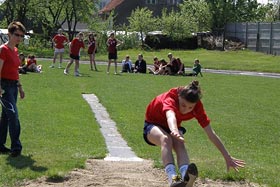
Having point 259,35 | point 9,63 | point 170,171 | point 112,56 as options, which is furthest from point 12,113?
point 259,35

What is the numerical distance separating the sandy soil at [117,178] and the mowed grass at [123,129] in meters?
0.18

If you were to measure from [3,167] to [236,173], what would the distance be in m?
3.25

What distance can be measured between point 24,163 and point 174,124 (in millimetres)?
2975

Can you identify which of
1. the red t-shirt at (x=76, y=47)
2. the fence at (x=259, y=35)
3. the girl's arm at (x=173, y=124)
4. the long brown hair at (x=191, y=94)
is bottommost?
the fence at (x=259, y=35)

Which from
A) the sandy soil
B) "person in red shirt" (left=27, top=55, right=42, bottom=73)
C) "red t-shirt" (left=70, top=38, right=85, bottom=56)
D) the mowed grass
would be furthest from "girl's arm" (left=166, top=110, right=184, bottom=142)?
"person in red shirt" (left=27, top=55, right=42, bottom=73)

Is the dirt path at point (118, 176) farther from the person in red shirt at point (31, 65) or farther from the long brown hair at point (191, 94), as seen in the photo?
the person in red shirt at point (31, 65)

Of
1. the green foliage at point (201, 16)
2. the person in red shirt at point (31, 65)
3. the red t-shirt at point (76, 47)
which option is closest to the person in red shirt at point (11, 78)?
the red t-shirt at point (76, 47)

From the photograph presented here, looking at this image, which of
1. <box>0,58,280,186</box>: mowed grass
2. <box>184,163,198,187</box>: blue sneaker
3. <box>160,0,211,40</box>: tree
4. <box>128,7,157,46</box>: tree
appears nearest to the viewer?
<box>184,163,198,187</box>: blue sneaker

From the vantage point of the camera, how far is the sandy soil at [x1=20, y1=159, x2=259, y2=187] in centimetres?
722

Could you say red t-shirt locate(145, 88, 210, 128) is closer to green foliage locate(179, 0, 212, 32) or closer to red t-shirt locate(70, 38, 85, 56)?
red t-shirt locate(70, 38, 85, 56)

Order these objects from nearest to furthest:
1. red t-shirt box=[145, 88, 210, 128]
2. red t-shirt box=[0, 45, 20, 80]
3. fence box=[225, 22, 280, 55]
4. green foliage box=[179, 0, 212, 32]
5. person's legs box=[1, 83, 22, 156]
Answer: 1. red t-shirt box=[145, 88, 210, 128]
2. red t-shirt box=[0, 45, 20, 80]
3. person's legs box=[1, 83, 22, 156]
4. fence box=[225, 22, 280, 55]
5. green foliage box=[179, 0, 212, 32]

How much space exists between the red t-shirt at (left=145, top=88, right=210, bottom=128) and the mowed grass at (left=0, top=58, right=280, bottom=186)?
4.72 feet

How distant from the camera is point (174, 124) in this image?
6.00 m

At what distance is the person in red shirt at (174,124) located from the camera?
19.7 ft
